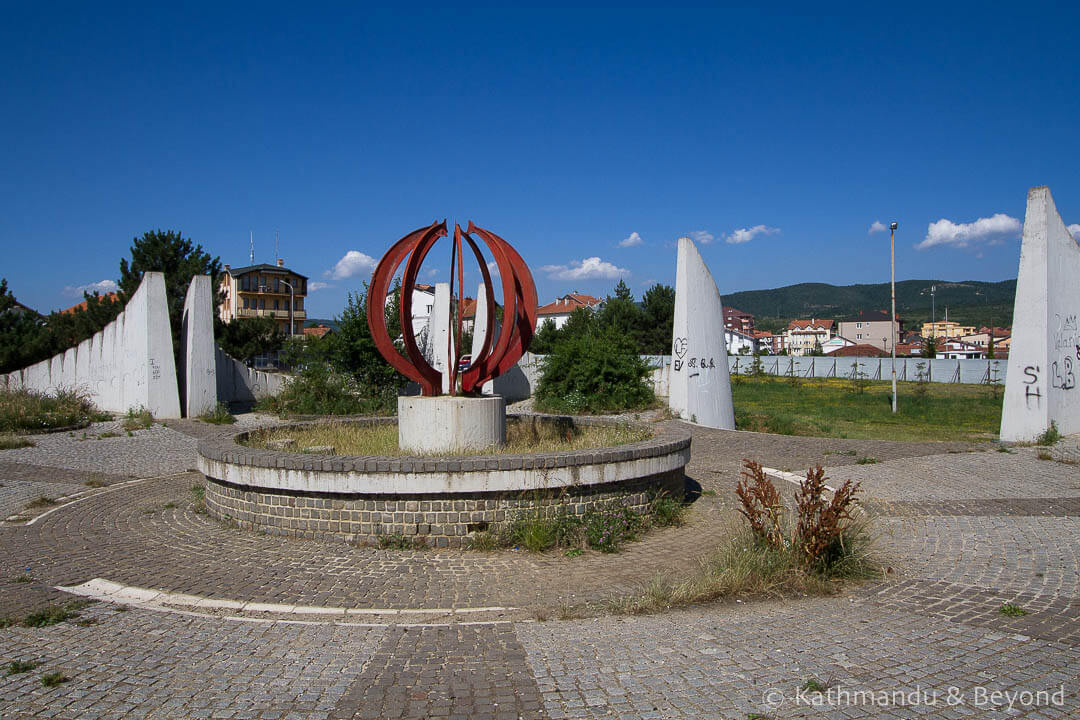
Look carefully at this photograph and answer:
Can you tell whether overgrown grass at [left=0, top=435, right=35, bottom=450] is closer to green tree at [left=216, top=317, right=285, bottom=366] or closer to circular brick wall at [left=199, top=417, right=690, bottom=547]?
circular brick wall at [left=199, top=417, right=690, bottom=547]

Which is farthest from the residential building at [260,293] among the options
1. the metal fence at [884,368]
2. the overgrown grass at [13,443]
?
the overgrown grass at [13,443]

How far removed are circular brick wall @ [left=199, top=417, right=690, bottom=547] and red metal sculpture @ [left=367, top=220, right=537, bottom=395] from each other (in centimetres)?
255

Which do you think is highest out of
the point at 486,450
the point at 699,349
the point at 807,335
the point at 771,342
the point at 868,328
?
the point at 868,328

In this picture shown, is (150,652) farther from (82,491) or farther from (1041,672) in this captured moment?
(82,491)

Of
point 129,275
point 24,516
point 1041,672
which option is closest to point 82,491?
point 24,516

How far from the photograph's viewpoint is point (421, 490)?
7051 mm

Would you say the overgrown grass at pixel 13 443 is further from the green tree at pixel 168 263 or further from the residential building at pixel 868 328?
the residential building at pixel 868 328

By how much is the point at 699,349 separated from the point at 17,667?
51.9ft

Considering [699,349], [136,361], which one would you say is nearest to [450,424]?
[699,349]

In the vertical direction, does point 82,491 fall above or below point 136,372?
below

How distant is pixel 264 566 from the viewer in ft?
21.6

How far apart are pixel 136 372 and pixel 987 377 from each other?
4568 cm

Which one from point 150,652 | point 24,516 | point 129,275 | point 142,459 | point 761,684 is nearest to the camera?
point 761,684

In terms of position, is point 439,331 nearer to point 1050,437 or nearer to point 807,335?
point 1050,437
